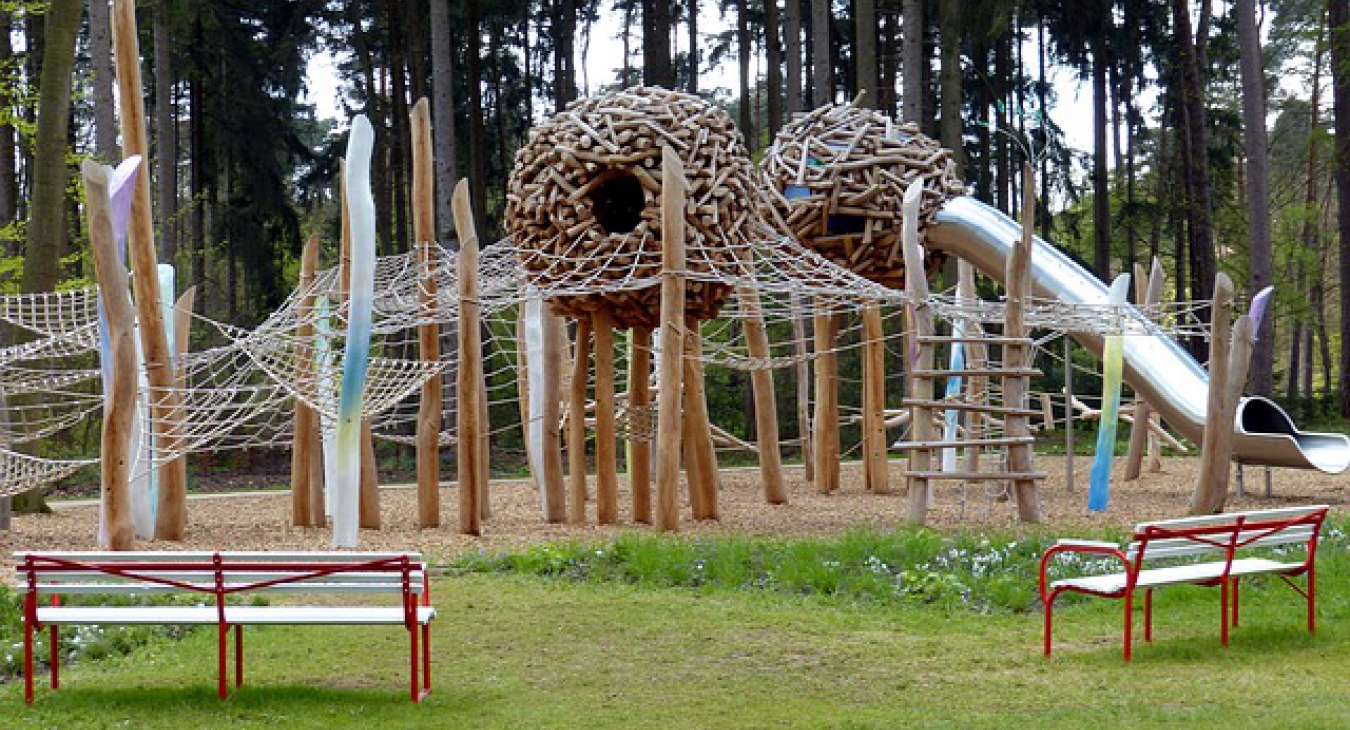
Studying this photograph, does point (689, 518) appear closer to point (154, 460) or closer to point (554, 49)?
point (154, 460)

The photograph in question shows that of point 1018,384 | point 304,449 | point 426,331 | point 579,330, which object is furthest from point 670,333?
point 304,449

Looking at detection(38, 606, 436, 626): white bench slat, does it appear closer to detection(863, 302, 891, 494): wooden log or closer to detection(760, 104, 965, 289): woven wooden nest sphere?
detection(760, 104, 965, 289): woven wooden nest sphere

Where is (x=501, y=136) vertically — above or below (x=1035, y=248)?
above

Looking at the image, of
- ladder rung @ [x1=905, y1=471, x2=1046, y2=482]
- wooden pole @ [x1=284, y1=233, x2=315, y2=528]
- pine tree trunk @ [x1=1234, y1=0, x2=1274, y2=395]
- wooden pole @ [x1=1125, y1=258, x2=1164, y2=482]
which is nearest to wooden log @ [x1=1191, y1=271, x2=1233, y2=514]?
ladder rung @ [x1=905, y1=471, x2=1046, y2=482]

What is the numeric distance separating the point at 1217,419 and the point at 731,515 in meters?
4.04

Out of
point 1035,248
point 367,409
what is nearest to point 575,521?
point 367,409

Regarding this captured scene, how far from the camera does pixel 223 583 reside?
6398 mm

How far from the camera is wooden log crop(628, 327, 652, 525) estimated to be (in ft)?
41.1

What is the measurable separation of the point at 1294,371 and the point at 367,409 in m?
26.9

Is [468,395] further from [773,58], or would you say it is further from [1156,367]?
[773,58]

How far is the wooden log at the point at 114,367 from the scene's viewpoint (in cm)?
1012

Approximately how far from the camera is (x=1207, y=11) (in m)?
29.3

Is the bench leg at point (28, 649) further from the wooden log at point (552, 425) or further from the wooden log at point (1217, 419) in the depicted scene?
the wooden log at point (1217, 419)

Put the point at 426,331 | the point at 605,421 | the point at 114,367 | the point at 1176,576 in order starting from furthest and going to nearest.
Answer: the point at 426,331 → the point at 605,421 → the point at 114,367 → the point at 1176,576
